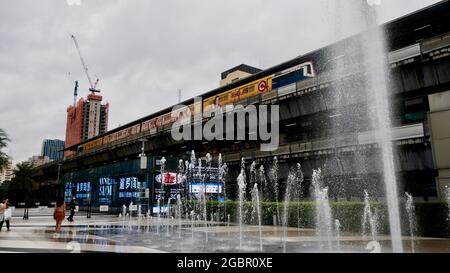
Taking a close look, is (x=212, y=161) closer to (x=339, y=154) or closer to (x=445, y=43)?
(x=339, y=154)

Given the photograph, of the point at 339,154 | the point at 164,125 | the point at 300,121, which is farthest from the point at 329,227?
the point at 164,125

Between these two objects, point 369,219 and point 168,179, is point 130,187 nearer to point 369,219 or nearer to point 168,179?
point 168,179

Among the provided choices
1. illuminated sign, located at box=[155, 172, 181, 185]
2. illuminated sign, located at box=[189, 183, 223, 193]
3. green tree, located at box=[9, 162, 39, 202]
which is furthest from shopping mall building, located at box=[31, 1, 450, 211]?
green tree, located at box=[9, 162, 39, 202]

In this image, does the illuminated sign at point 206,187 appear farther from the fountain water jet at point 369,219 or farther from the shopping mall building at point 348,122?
the fountain water jet at point 369,219

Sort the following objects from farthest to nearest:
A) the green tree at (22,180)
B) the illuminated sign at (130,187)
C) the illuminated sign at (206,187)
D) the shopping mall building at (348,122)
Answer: the green tree at (22,180), the illuminated sign at (206,187), the illuminated sign at (130,187), the shopping mall building at (348,122)

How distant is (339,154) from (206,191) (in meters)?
13.4

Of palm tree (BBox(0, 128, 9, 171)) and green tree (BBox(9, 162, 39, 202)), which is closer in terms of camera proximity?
palm tree (BBox(0, 128, 9, 171))

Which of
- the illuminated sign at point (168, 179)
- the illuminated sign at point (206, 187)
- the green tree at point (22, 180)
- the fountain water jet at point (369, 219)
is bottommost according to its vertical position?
the fountain water jet at point (369, 219)

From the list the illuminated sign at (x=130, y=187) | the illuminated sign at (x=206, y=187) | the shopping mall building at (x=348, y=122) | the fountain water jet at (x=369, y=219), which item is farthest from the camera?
the illuminated sign at (x=206, y=187)

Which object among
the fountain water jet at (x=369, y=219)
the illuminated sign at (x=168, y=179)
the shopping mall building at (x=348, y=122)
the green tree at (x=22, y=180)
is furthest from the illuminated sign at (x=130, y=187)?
the green tree at (x=22, y=180)

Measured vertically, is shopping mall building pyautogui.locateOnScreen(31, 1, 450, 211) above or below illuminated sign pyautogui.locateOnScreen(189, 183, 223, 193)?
above

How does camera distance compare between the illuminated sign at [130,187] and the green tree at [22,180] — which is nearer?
the illuminated sign at [130,187]

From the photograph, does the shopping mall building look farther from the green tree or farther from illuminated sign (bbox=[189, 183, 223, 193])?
the green tree

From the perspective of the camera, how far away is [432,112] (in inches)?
810
